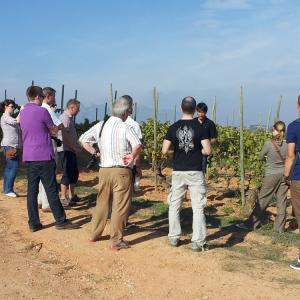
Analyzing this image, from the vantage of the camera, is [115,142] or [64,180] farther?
[64,180]

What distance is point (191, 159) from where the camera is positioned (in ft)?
18.7

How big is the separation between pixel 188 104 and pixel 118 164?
3.44 ft

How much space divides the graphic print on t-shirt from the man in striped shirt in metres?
0.47

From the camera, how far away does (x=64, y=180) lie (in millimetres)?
7816

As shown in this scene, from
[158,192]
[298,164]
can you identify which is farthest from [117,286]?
[158,192]

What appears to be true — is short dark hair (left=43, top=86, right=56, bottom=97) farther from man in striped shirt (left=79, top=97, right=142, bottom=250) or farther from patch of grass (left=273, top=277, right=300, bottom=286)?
patch of grass (left=273, top=277, right=300, bottom=286)

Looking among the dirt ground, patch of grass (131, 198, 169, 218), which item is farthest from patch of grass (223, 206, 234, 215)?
the dirt ground

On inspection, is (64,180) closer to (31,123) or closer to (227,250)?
(31,123)

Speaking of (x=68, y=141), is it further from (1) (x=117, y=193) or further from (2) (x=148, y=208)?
(1) (x=117, y=193)

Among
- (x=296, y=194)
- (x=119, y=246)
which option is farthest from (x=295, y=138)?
(x=119, y=246)

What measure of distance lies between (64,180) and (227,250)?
302 centimetres

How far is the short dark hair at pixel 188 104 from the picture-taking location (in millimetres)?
5605

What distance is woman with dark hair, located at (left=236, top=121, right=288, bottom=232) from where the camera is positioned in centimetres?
690

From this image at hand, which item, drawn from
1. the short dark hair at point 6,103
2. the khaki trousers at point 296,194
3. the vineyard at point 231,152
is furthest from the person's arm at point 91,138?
the vineyard at point 231,152
